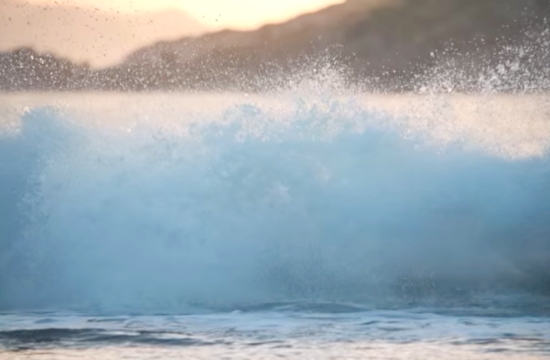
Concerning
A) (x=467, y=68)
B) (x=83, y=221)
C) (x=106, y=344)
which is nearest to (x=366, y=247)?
(x=83, y=221)

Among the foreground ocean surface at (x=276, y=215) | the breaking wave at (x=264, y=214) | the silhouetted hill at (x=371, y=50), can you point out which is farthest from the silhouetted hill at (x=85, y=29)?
the breaking wave at (x=264, y=214)

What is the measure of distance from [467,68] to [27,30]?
355 centimetres

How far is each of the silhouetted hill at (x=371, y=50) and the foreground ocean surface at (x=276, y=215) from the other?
3.16ft

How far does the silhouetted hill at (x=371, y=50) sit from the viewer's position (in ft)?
33.1

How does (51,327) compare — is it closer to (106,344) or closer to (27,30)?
(106,344)

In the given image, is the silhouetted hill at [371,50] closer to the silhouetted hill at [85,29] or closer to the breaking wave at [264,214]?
the silhouetted hill at [85,29]

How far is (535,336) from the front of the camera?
18.9 feet

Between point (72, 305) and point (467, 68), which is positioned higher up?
point (467, 68)

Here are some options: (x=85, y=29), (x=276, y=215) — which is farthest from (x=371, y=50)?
(x=276, y=215)

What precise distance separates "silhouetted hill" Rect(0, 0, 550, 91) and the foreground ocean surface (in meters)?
0.96

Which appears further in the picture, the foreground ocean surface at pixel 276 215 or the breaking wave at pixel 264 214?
the breaking wave at pixel 264 214

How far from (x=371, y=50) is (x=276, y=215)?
496 centimetres

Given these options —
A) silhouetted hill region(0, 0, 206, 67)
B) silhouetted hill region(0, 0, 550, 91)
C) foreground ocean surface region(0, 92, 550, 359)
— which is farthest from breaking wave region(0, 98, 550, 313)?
silhouetted hill region(0, 0, 206, 67)

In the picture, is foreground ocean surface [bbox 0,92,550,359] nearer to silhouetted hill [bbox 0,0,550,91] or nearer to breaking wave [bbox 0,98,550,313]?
breaking wave [bbox 0,98,550,313]
